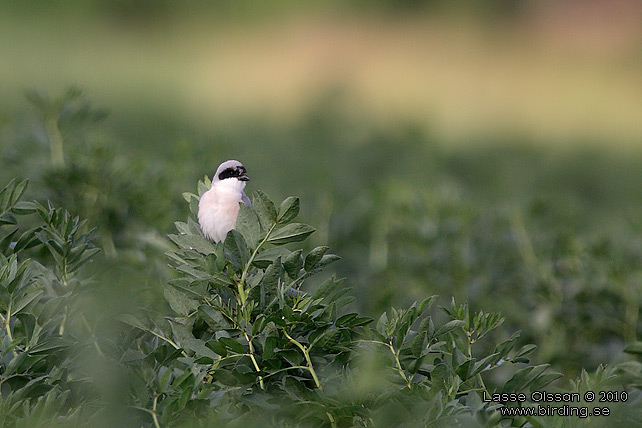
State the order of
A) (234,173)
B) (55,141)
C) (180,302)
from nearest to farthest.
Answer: (180,302), (234,173), (55,141)

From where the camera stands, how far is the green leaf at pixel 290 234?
55.9 inches

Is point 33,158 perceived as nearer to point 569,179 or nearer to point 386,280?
point 386,280

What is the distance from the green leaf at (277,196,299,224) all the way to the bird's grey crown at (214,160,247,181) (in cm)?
143

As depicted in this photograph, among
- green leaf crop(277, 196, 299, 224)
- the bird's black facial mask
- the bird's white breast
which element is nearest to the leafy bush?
green leaf crop(277, 196, 299, 224)

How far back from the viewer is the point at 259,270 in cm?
153

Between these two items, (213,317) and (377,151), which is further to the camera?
(377,151)

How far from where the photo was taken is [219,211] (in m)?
2.34

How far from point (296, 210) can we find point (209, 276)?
18cm

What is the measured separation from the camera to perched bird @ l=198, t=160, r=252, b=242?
2184 mm

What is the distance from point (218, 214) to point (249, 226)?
91 centimetres

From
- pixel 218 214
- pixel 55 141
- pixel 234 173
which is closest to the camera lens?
pixel 218 214

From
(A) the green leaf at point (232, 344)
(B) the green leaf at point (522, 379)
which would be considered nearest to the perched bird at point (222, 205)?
(A) the green leaf at point (232, 344)

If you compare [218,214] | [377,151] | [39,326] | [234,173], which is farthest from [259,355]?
[377,151]

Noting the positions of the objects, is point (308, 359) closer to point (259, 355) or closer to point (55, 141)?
point (259, 355)
